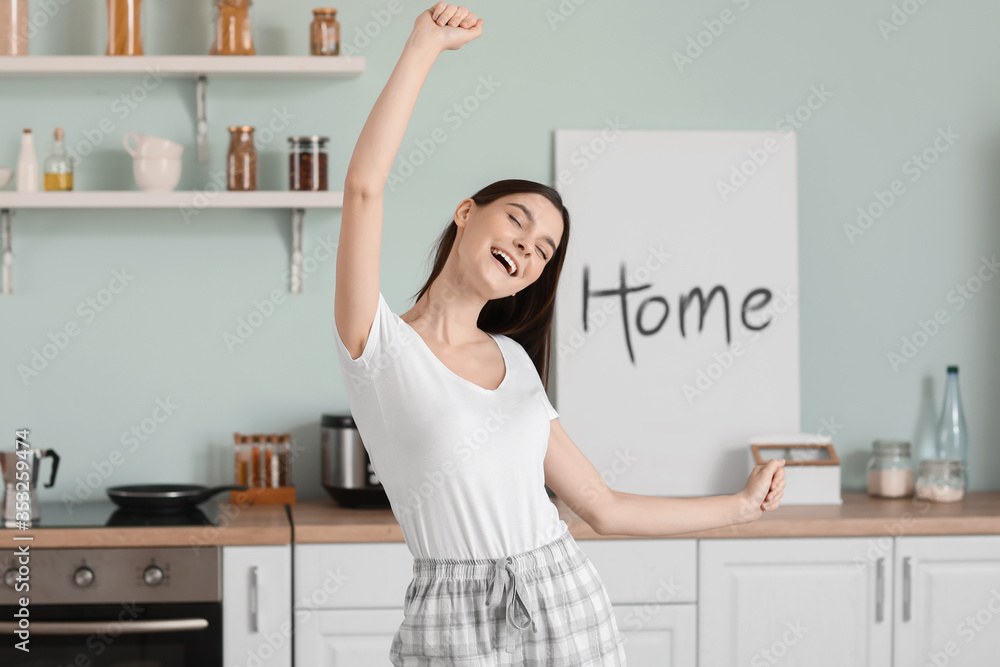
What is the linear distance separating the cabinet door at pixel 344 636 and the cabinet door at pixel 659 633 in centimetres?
52

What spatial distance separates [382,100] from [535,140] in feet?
5.32

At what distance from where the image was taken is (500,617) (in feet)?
3.60

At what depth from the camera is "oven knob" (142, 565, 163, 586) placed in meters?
2.01

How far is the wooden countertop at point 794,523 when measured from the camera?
2.08 meters

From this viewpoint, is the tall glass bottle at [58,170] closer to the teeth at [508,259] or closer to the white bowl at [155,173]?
the white bowl at [155,173]

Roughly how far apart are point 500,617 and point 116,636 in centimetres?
124

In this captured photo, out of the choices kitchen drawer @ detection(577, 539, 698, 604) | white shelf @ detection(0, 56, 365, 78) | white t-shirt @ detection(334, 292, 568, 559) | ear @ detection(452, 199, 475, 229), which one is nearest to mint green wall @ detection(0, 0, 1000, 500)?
white shelf @ detection(0, 56, 365, 78)

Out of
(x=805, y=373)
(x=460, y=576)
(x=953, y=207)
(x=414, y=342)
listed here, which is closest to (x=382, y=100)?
(x=414, y=342)

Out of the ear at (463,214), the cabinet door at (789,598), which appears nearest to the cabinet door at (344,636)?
the cabinet door at (789,598)

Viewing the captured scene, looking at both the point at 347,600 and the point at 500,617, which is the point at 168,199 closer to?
the point at 347,600

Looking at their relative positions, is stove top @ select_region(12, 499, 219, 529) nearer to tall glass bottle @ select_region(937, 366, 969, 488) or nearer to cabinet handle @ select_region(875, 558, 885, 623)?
cabinet handle @ select_region(875, 558, 885, 623)

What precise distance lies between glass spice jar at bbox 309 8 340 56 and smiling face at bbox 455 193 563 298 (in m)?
1.32

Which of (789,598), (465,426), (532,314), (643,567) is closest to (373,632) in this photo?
(643,567)

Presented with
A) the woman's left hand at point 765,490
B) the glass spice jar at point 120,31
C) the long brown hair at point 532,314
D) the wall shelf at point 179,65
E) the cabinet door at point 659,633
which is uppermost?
the glass spice jar at point 120,31
